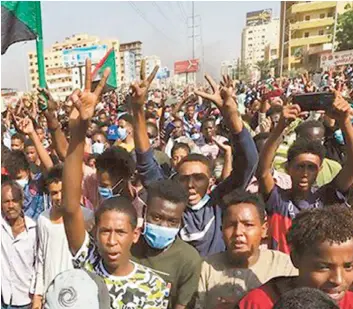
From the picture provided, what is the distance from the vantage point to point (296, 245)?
173cm

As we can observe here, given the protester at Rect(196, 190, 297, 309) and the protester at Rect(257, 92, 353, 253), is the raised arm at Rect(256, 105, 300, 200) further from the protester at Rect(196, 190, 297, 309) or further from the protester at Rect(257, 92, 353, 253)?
the protester at Rect(196, 190, 297, 309)

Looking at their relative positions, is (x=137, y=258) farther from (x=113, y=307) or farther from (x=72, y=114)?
(x=72, y=114)

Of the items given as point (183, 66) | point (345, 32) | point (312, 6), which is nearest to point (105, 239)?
point (345, 32)

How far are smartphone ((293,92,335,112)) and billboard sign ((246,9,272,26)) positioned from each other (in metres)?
141

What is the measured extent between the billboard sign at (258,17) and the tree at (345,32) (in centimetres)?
9856

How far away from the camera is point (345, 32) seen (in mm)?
41219

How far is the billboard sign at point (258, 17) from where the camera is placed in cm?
13775

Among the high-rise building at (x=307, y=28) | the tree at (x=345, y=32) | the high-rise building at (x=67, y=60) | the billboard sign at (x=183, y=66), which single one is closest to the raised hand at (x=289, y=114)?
the high-rise building at (x=67, y=60)

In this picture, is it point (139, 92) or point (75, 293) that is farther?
point (139, 92)

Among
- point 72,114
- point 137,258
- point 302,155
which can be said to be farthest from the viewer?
point 302,155

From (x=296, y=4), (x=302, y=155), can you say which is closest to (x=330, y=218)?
(x=302, y=155)

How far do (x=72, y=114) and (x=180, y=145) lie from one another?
233cm

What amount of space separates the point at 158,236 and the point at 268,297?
28.6 inches

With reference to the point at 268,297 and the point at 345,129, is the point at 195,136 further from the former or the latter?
the point at 268,297
